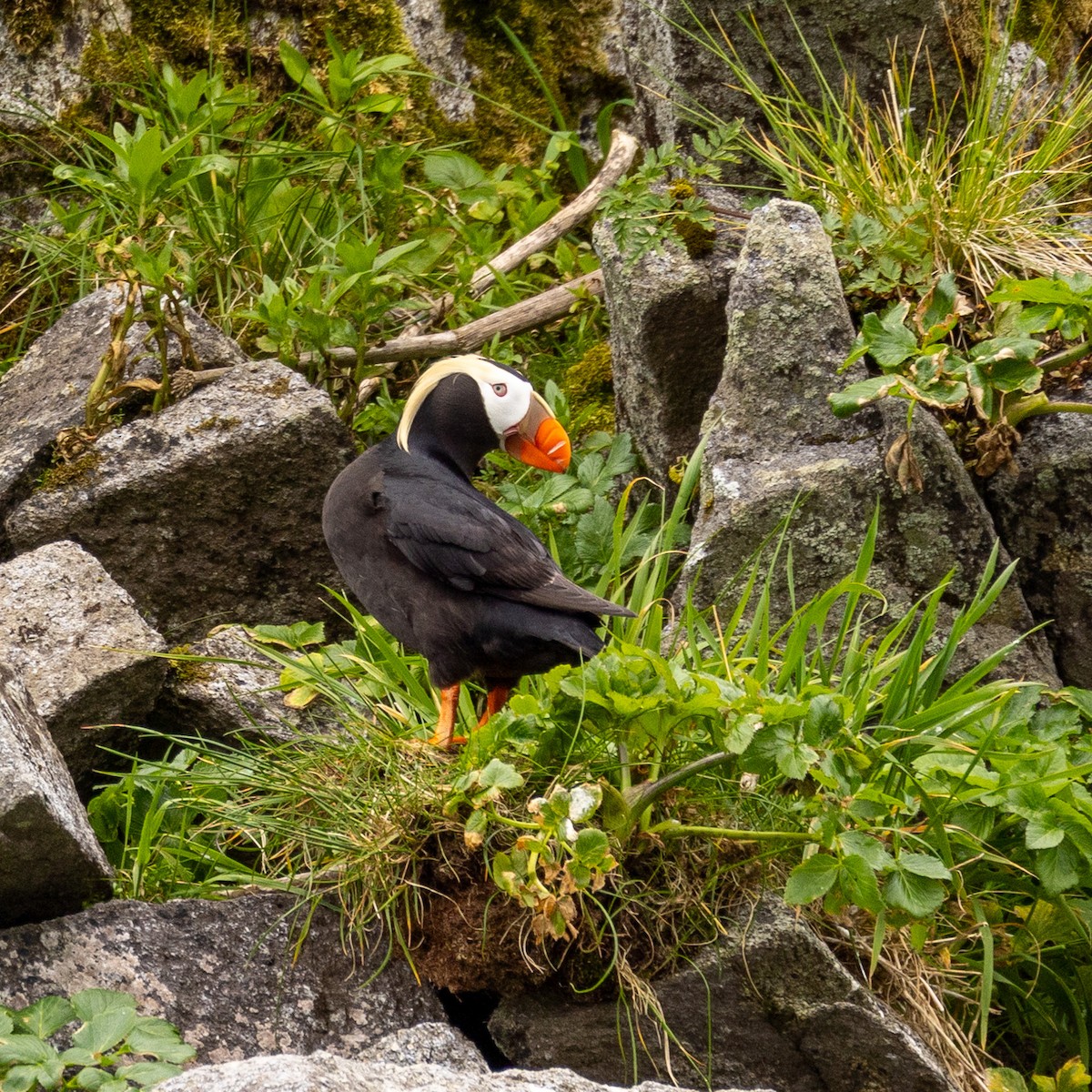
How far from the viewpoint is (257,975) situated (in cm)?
299

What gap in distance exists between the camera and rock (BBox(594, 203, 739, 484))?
457cm

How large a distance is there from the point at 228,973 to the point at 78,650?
130 cm

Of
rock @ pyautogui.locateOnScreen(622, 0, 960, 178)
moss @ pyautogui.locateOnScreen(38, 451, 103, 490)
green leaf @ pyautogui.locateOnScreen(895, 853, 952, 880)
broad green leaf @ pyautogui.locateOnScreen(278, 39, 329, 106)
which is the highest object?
broad green leaf @ pyautogui.locateOnScreen(278, 39, 329, 106)

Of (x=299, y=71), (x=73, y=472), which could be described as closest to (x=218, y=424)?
(x=73, y=472)

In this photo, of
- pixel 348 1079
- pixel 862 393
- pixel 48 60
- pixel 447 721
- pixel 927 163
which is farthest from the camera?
pixel 48 60

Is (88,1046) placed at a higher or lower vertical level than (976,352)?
lower

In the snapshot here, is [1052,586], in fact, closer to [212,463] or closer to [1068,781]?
[1068,781]

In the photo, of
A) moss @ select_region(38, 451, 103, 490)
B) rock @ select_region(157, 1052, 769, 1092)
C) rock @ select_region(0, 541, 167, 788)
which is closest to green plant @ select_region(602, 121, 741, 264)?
moss @ select_region(38, 451, 103, 490)

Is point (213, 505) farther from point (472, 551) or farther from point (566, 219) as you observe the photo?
point (566, 219)

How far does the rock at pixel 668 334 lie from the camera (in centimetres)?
457

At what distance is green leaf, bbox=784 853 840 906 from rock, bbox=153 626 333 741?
1746 mm

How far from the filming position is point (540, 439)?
3801 mm

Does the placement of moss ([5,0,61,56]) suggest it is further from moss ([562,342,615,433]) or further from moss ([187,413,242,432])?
moss ([562,342,615,433])

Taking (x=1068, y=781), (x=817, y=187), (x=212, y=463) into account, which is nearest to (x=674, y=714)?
(x=1068, y=781)
